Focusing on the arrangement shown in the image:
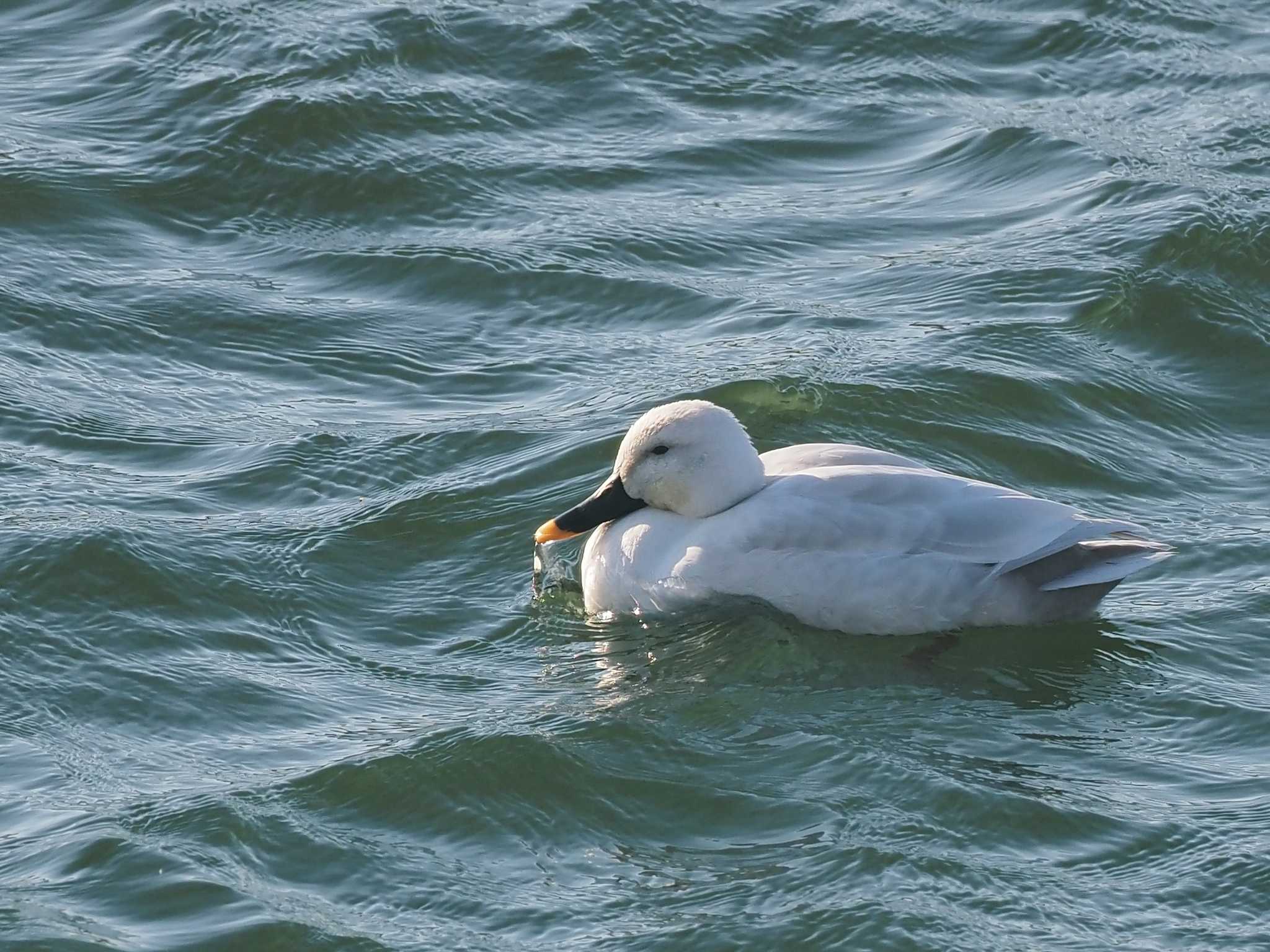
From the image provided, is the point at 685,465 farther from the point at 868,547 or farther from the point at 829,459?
the point at 868,547

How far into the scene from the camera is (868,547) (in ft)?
23.1

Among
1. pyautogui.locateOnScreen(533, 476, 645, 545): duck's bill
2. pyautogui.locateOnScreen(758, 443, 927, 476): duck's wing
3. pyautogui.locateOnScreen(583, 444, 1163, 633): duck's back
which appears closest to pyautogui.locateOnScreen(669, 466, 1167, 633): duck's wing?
pyautogui.locateOnScreen(583, 444, 1163, 633): duck's back

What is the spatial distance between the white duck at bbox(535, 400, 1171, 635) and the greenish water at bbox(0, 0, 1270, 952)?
0.12m

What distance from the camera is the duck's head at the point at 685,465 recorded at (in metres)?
7.32

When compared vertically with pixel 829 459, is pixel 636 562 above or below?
below

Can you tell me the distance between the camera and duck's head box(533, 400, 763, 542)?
7.32 meters

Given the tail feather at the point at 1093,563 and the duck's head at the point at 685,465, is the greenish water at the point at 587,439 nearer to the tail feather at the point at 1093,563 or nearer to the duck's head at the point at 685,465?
the tail feather at the point at 1093,563

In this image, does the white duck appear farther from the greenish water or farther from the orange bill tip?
the orange bill tip

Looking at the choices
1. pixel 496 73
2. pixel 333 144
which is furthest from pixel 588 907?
pixel 496 73

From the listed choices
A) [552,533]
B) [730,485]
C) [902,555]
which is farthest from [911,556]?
[552,533]

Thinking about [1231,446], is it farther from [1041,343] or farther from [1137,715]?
[1137,715]

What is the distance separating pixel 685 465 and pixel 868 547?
2.55ft

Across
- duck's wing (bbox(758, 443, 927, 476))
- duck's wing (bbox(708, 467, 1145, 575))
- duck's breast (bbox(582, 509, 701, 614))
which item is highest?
duck's wing (bbox(758, 443, 927, 476))

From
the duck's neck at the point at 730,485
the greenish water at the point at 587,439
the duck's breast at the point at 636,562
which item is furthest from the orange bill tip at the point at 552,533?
the duck's neck at the point at 730,485
